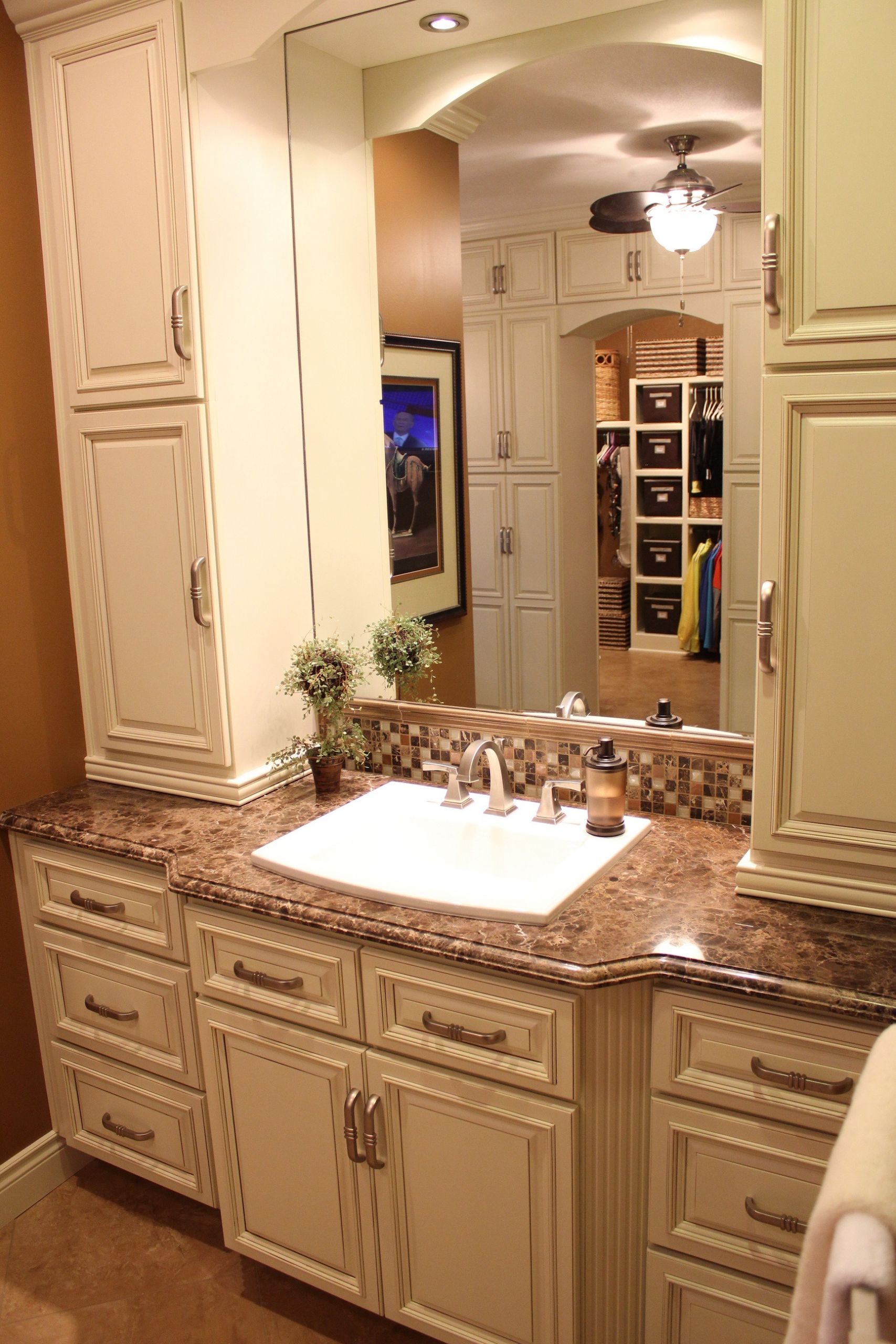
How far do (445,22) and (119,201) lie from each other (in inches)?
28.9

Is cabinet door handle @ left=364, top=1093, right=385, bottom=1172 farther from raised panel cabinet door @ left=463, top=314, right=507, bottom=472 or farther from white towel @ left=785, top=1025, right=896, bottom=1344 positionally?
raised panel cabinet door @ left=463, top=314, right=507, bottom=472

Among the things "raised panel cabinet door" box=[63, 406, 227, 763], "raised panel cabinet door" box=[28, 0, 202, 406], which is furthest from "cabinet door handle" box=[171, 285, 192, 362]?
"raised panel cabinet door" box=[63, 406, 227, 763]

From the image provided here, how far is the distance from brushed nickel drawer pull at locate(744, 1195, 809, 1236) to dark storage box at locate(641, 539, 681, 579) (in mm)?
1077

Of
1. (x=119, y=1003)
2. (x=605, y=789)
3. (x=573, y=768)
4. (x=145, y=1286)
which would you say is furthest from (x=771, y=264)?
(x=145, y=1286)

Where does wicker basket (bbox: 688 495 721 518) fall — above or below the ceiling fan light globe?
below

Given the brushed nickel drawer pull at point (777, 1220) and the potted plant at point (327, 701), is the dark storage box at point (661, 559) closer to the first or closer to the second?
the potted plant at point (327, 701)

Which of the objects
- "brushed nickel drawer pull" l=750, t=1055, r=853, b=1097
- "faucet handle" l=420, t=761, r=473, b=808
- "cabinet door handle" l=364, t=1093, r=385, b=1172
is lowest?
"cabinet door handle" l=364, t=1093, r=385, b=1172

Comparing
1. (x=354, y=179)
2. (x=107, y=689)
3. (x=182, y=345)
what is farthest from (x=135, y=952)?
(x=354, y=179)

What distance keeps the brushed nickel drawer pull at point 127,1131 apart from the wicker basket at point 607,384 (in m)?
1.76

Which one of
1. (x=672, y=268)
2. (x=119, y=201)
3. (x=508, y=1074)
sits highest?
(x=119, y=201)

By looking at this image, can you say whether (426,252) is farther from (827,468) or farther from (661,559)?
(827,468)

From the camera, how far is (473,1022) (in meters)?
1.69

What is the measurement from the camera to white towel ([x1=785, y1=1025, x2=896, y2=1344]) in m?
0.78

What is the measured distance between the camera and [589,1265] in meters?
1.70
